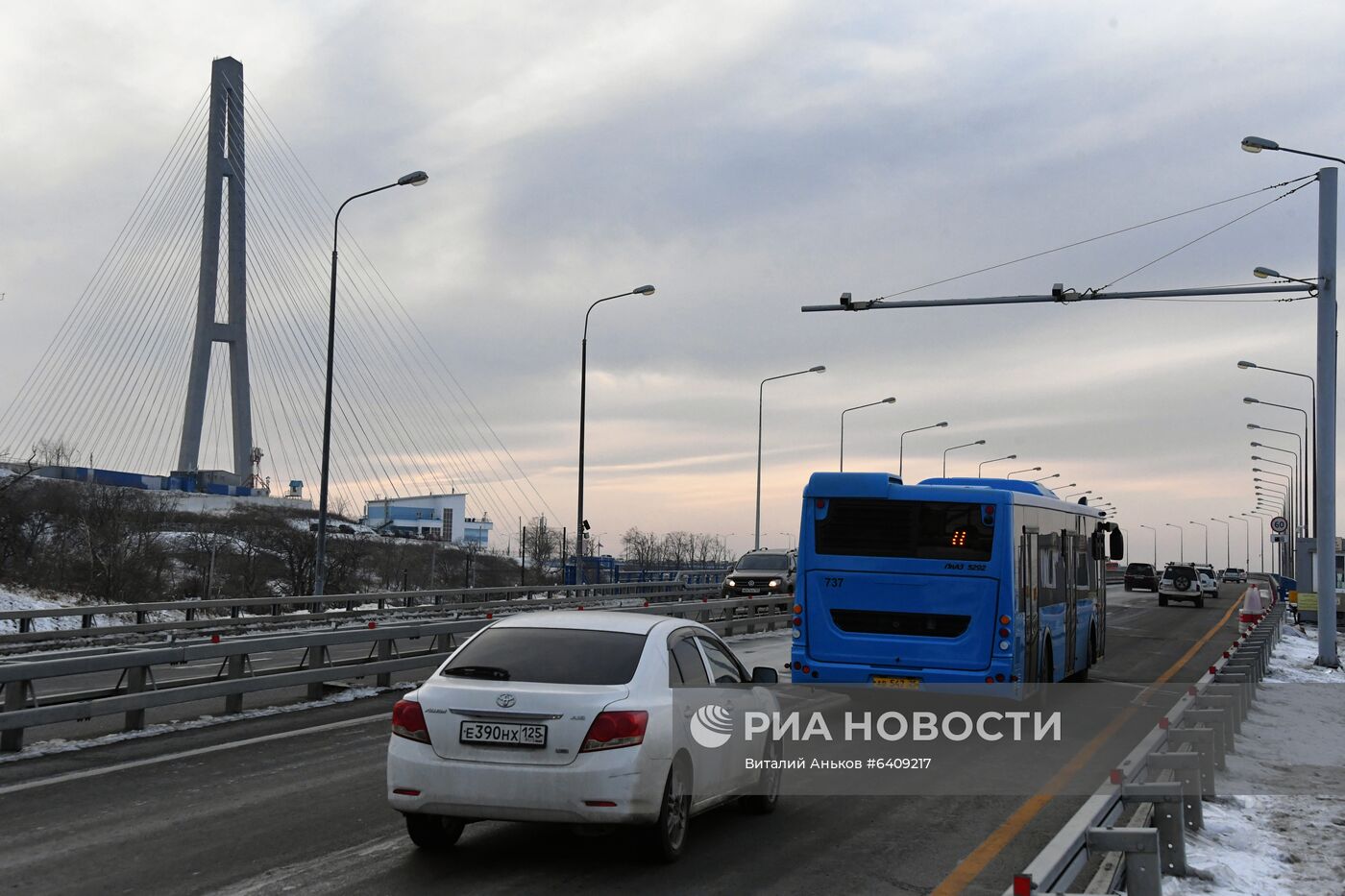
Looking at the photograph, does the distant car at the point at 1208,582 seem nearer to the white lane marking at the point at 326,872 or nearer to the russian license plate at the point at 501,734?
the white lane marking at the point at 326,872

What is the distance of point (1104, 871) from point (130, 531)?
1997 inches

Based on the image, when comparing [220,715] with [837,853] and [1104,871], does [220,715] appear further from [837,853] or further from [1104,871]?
[1104,871]

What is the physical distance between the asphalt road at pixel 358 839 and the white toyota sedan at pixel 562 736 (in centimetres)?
36

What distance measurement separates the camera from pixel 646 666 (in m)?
7.44

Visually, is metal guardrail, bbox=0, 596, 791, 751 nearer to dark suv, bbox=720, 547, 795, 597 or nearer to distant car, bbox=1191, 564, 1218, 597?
dark suv, bbox=720, 547, 795, 597

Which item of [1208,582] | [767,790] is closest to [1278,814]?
[767,790]

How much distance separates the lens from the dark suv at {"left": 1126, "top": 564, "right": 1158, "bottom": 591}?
78.3m

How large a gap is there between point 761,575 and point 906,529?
2836 centimetres

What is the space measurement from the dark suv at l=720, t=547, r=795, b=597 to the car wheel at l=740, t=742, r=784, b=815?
105ft

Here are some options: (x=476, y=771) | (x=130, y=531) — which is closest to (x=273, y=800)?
(x=476, y=771)

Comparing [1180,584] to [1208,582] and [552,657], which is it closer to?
[1208,582]

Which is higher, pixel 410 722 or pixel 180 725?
pixel 410 722

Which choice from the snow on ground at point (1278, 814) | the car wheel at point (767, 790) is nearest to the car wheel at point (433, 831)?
the car wheel at point (767, 790)

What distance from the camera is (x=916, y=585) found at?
13.7 m
